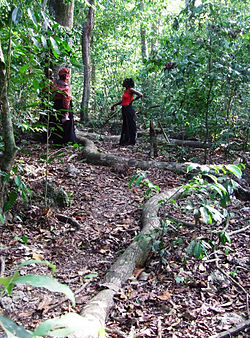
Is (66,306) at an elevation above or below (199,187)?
below

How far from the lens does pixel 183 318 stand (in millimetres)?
2250

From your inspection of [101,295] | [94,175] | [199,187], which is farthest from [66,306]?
[94,175]

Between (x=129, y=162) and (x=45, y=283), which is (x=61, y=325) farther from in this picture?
(x=129, y=162)

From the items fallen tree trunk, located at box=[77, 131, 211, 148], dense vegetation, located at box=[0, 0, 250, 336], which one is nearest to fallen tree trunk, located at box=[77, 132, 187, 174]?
dense vegetation, located at box=[0, 0, 250, 336]

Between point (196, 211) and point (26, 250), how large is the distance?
159 centimetres

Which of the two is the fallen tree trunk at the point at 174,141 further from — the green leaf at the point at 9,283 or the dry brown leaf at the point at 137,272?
the green leaf at the point at 9,283

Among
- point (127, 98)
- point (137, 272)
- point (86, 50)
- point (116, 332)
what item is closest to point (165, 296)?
point (137, 272)

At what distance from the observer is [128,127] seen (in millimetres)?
7465

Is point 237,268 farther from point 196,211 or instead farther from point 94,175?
point 94,175

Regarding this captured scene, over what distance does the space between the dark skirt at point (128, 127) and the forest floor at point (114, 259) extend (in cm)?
322

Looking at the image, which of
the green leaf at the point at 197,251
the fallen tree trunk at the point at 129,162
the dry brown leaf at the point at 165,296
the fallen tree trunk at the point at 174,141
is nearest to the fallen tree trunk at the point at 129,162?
the fallen tree trunk at the point at 129,162

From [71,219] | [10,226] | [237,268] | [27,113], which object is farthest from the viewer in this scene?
[71,219]

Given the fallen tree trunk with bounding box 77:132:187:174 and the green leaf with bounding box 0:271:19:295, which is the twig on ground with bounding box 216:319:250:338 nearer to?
the green leaf with bounding box 0:271:19:295

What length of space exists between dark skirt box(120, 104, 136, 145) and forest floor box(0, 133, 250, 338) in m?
3.22
